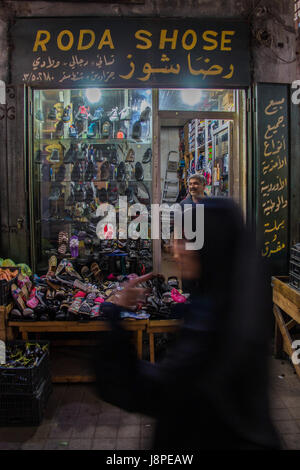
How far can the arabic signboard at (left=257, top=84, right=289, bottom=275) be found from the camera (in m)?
5.14

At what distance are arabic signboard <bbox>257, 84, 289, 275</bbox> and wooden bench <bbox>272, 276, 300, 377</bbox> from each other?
2.30 ft

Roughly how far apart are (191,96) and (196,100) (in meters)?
0.09

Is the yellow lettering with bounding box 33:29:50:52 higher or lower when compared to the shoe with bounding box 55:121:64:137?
higher

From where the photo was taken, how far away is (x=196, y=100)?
559 cm

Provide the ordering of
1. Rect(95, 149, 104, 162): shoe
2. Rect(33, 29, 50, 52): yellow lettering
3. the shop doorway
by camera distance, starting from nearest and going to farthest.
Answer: Rect(33, 29, 50, 52): yellow lettering, the shop doorway, Rect(95, 149, 104, 162): shoe

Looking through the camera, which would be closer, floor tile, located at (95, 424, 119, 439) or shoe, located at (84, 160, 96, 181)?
floor tile, located at (95, 424, 119, 439)

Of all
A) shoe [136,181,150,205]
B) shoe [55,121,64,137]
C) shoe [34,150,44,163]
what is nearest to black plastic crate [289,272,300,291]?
shoe [136,181,150,205]

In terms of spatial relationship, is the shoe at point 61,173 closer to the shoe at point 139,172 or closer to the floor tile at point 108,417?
the shoe at point 139,172

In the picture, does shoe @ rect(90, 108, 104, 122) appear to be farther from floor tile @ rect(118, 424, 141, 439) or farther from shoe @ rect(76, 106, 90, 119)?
floor tile @ rect(118, 424, 141, 439)

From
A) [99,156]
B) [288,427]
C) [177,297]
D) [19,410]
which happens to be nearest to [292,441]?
[288,427]

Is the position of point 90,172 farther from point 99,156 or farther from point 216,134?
point 216,134

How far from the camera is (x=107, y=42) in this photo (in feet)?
16.6
